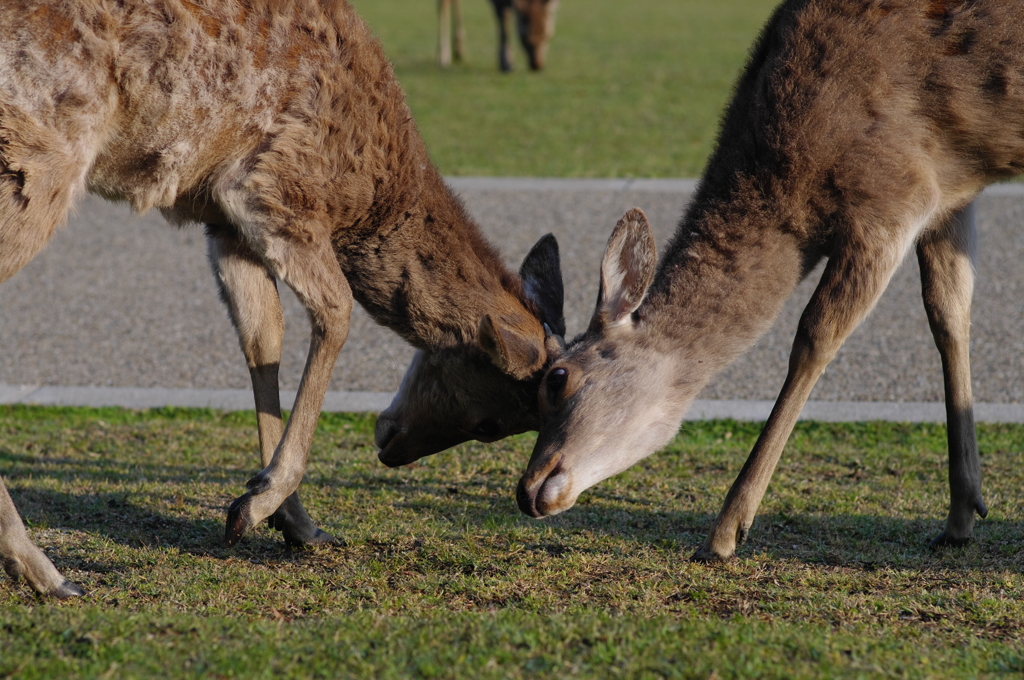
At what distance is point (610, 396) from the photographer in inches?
176

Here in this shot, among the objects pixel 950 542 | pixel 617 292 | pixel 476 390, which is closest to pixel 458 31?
pixel 476 390

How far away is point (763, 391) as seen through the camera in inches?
292

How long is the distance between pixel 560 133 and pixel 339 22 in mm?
11040

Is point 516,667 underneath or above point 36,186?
underneath

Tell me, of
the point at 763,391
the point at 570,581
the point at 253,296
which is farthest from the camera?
the point at 763,391

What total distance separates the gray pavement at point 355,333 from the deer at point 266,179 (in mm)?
Result: 1255

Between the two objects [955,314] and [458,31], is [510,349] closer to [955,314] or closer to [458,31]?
[955,314]

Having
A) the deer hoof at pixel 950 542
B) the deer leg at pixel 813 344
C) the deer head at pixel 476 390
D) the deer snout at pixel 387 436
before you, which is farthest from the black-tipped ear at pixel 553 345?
the deer hoof at pixel 950 542

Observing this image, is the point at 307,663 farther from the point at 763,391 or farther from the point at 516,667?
the point at 763,391

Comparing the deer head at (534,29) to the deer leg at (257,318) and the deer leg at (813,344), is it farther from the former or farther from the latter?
the deer leg at (813,344)

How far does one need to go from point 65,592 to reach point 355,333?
4.69 m

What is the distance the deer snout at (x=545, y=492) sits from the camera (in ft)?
14.4

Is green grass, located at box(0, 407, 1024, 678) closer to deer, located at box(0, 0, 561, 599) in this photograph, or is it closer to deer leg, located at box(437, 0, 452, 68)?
deer, located at box(0, 0, 561, 599)

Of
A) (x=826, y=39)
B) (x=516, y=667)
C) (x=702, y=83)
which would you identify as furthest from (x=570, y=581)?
(x=702, y=83)
